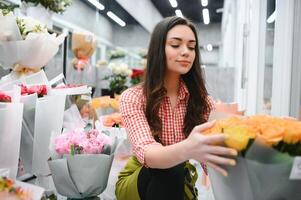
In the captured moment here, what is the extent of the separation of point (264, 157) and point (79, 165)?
0.75 metres

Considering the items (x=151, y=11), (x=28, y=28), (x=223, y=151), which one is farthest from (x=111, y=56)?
(x=151, y=11)

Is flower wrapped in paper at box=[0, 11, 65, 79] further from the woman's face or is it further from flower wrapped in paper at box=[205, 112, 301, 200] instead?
flower wrapped in paper at box=[205, 112, 301, 200]

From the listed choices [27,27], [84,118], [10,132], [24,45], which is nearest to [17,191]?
[10,132]

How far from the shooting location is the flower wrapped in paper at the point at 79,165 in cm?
139

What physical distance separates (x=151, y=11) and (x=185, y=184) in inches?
474

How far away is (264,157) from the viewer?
86 centimetres

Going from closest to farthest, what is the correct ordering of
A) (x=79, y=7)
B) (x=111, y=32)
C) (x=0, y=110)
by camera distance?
(x=0, y=110), (x=79, y=7), (x=111, y=32)

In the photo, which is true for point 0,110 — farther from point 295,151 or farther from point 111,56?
point 111,56

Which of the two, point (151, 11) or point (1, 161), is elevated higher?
point (151, 11)

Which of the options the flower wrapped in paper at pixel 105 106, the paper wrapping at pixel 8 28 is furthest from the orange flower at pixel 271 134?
the flower wrapped in paper at pixel 105 106

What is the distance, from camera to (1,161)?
1325mm

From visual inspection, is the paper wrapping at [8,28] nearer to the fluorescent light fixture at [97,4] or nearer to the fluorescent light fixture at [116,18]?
the fluorescent light fixture at [97,4]

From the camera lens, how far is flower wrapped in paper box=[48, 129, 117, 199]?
4.56ft

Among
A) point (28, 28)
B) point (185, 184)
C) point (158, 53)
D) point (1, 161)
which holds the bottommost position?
point (185, 184)
